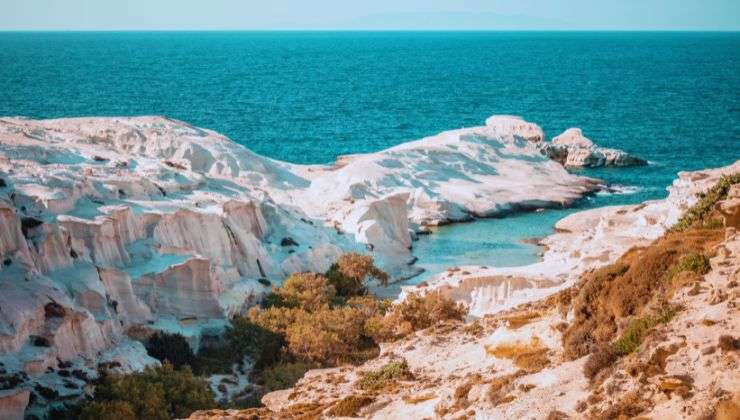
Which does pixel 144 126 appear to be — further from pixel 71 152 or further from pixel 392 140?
pixel 392 140

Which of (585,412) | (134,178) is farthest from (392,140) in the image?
(585,412)

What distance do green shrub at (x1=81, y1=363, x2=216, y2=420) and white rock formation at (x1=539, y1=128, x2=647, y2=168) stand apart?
241 feet

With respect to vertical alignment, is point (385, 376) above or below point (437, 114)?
above

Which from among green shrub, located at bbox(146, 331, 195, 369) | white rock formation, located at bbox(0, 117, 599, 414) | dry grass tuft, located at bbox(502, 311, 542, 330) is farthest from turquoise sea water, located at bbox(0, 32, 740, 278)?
dry grass tuft, located at bbox(502, 311, 542, 330)

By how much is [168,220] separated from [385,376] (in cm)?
2312

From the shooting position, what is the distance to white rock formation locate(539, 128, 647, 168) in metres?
101

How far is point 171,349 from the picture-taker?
40406 millimetres

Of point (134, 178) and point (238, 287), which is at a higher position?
Answer: point (134, 178)

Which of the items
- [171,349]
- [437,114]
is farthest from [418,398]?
[437,114]

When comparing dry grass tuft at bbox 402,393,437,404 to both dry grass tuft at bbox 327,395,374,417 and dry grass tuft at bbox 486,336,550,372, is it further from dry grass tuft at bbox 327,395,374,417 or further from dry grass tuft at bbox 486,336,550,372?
dry grass tuft at bbox 486,336,550,372

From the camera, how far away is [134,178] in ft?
172

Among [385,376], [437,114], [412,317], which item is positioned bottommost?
[437,114]

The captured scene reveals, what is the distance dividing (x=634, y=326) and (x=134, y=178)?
36337mm

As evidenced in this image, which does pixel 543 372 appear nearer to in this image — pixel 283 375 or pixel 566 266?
pixel 283 375
